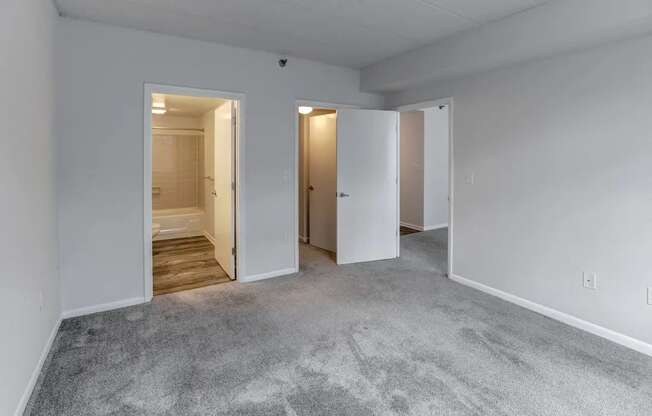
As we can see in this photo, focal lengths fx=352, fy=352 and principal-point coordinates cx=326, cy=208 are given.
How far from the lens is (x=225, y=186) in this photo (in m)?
4.05

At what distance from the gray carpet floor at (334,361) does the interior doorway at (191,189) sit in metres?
0.72

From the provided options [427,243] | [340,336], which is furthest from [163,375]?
[427,243]

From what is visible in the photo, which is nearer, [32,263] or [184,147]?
[32,263]

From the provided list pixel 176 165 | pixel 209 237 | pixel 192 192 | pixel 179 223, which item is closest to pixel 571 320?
pixel 209 237

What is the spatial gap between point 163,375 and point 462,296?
268 cm

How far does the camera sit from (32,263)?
206 cm

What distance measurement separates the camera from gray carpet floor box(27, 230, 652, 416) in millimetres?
1882

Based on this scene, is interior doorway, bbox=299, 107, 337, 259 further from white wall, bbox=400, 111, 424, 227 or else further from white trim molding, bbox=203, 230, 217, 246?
white wall, bbox=400, 111, 424, 227

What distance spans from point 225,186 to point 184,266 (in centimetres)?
123

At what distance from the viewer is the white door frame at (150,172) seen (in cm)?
324

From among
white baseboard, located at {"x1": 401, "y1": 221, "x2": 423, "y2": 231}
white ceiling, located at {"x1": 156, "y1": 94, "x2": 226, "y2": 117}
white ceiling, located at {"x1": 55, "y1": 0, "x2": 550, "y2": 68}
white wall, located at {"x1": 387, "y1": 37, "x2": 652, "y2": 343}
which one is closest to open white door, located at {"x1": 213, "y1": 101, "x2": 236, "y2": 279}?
white ceiling, located at {"x1": 156, "y1": 94, "x2": 226, "y2": 117}

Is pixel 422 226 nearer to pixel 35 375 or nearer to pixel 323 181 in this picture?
pixel 323 181

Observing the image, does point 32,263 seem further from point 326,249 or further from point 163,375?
point 326,249

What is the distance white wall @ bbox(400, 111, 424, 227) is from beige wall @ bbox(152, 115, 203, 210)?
13.6 feet
